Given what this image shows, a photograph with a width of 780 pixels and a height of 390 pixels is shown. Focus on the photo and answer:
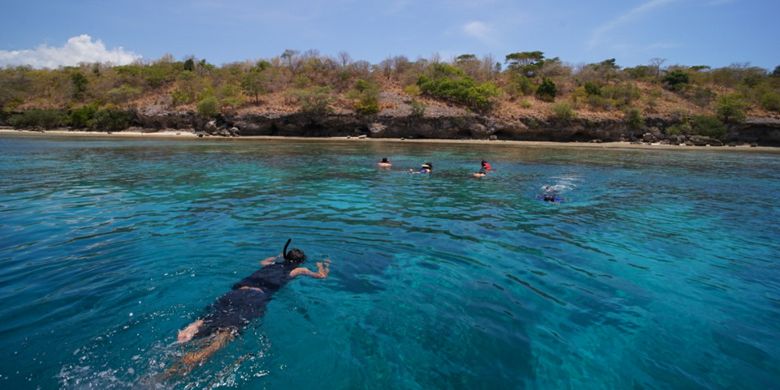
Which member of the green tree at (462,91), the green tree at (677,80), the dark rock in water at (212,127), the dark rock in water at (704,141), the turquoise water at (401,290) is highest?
the green tree at (677,80)

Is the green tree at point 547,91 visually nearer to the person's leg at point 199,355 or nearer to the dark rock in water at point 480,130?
the dark rock in water at point 480,130

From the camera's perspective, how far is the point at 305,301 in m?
5.91

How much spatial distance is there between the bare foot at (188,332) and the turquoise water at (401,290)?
0.17 meters

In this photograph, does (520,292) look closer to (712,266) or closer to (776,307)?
(776,307)

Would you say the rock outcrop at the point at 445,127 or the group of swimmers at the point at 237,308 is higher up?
the rock outcrop at the point at 445,127

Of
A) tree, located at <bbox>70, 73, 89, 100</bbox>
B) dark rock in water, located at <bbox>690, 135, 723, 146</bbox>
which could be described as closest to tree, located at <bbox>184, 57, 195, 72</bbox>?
tree, located at <bbox>70, 73, 89, 100</bbox>

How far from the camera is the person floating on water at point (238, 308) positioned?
4.30 m

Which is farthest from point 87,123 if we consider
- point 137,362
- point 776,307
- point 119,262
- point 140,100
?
point 776,307

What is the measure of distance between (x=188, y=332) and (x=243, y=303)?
87cm

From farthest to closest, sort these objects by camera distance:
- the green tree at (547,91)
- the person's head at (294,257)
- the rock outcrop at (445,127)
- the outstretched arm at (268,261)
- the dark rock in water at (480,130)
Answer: the green tree at (547,91) < the dark rock in water at (480,130) < the rock outcrop at (445,127) < the outstretched arm at (268,261) < the person's head at (294,257)

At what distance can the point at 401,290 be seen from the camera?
6.32 metres

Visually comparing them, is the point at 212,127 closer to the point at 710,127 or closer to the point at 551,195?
the point at 551,195

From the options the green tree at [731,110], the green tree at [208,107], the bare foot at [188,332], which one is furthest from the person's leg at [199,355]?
the green tree at [731,110]

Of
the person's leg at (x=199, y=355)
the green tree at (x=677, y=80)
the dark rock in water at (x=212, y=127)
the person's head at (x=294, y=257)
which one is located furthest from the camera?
the green tree at (x=677, y=80)
